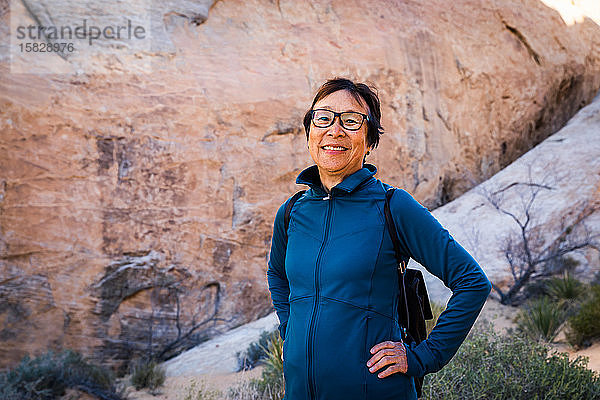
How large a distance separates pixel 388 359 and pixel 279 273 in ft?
2.52

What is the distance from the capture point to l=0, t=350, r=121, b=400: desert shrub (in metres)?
4.57

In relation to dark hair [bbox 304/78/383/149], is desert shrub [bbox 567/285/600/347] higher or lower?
lower

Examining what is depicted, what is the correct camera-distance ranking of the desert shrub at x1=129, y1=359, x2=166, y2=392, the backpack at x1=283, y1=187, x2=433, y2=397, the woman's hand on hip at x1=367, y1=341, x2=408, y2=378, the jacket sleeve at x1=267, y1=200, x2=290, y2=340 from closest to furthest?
the woman's hand on hip at x1=367, y1=341, x2=408, y2=378 < the backpack at x1=283, y1=187, x2=433, y2=397 < the jacket sleeve at x1=267, y1=200, x2=290, y2=340 < the desert shrub at x1=129, y1=359, x2=166, y2=392

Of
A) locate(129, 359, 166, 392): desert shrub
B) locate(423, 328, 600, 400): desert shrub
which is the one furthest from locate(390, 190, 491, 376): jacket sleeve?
locate(129, 359, 166, 392): desert shrub

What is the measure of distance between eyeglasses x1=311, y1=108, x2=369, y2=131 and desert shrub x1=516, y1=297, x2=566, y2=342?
4.17 metres

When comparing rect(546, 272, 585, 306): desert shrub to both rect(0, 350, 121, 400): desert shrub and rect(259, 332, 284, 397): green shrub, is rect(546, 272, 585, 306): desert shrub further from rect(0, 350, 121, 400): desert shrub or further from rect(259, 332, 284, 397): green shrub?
rect(0, 350, 121, 400): desert shrub

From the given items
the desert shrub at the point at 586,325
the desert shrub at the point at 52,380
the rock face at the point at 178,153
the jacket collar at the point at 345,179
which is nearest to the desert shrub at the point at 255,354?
the rock face at the point at 178,153

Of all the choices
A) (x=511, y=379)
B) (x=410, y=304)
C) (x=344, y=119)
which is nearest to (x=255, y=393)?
(x=511, y=379)

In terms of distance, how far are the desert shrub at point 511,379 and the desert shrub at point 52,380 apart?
3200 mm

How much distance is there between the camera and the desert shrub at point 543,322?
5.23m

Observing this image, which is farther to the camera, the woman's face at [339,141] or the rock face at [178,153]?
the rock face at [178,153]

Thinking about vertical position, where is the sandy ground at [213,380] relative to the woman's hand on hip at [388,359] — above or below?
below

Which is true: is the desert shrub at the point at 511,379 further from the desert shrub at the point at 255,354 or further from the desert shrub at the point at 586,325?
the desert shrub at the point at 255,354

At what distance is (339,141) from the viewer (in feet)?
6.08
